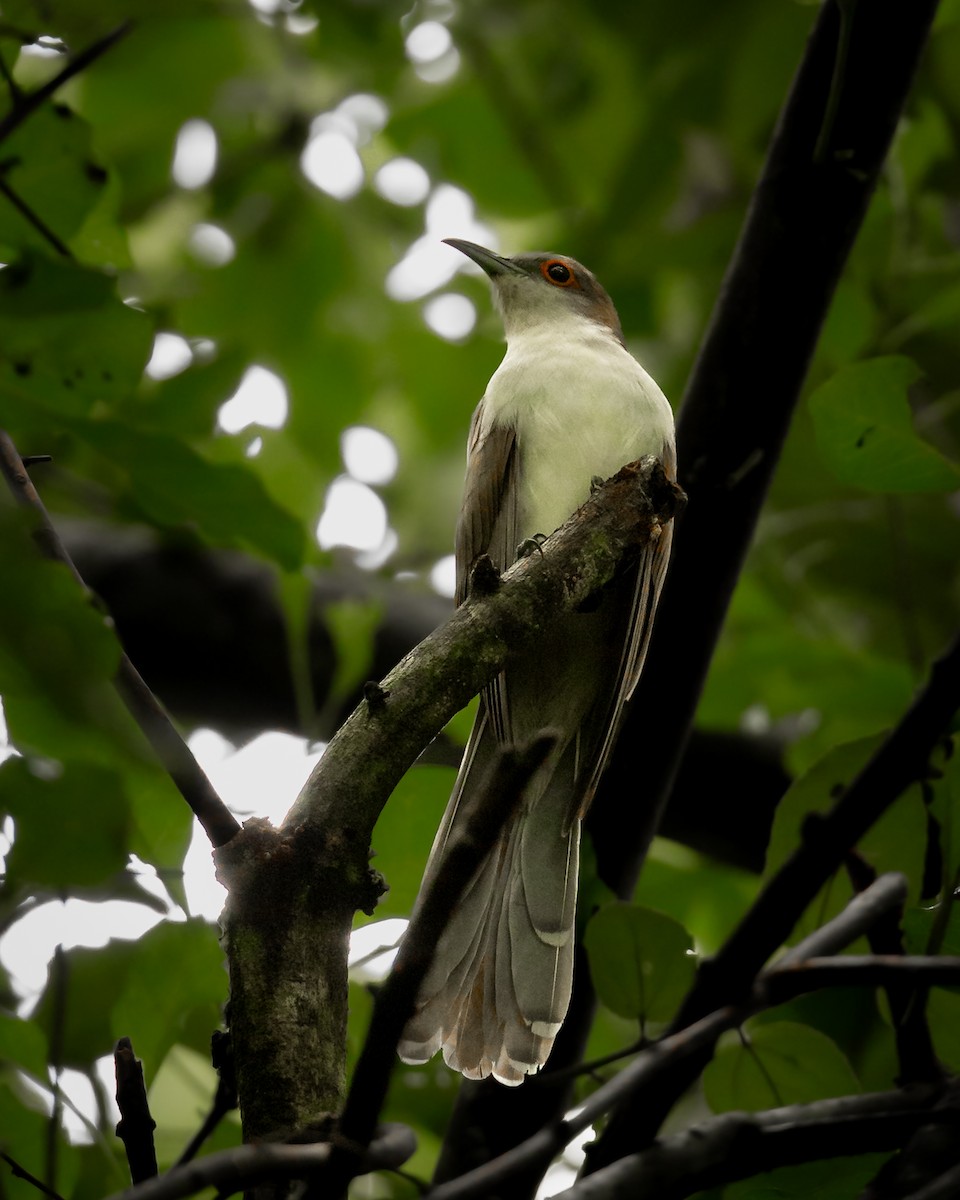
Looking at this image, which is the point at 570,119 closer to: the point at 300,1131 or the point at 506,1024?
the point at 506,1024

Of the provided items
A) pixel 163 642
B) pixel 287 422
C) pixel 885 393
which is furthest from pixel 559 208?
pixel 885 393

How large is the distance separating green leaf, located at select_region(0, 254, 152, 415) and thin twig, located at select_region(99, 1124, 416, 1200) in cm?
130

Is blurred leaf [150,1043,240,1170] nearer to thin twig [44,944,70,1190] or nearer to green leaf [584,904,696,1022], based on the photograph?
thin twig [44,944,70,1190]

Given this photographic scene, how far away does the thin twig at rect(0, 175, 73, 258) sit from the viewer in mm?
2789

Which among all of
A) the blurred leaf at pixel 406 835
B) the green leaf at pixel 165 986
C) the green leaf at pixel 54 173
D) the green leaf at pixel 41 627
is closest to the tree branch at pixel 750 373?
the blurred leaf at pixel 406 835

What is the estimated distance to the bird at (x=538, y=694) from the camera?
10.1ft

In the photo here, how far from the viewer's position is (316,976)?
210cm

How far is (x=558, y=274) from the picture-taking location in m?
5.69

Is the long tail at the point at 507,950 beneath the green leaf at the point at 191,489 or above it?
beneath

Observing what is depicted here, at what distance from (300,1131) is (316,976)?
35 centimetres

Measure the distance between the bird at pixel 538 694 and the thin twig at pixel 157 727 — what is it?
726mm

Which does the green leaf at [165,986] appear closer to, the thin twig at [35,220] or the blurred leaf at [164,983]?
the blurred leaf at [164,983]

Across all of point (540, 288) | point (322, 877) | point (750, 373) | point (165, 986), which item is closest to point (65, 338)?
point (322, 877)

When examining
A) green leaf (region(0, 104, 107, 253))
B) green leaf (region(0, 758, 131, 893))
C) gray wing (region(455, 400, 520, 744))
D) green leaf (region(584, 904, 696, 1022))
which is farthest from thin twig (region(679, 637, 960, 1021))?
gray wing (region(455, 400, 520, 744))
